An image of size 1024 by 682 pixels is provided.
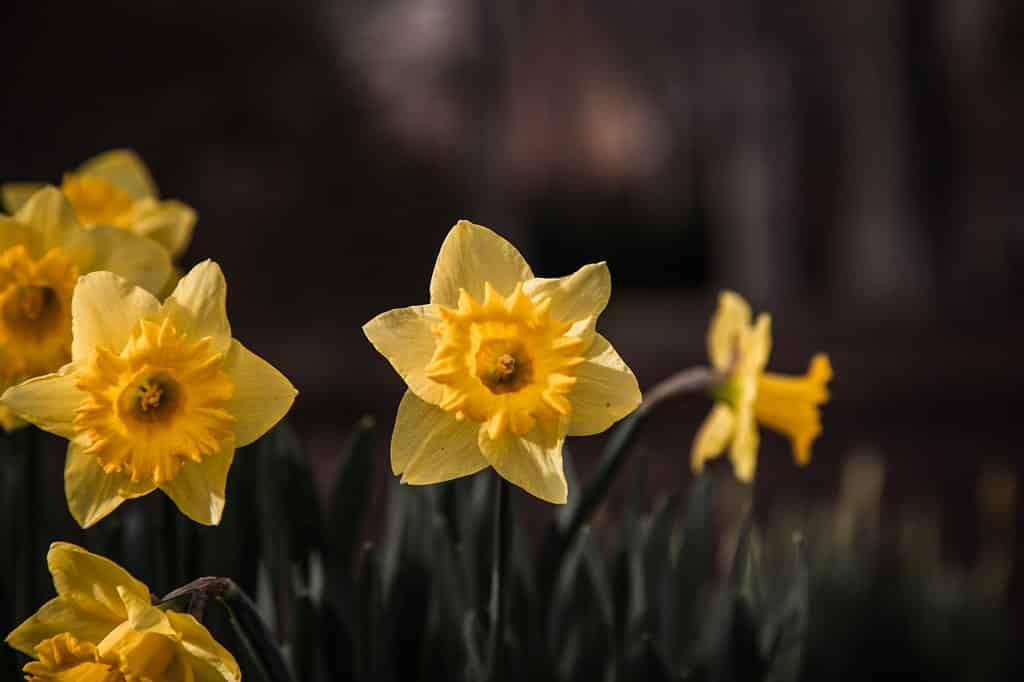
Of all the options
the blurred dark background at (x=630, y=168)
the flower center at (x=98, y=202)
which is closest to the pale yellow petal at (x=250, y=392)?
the flower center at (x=98, y=202)

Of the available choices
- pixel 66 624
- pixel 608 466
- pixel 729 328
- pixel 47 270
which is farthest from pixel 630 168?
pixel 66 624

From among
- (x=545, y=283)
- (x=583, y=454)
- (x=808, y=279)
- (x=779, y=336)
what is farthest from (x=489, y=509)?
(x=808, y=279)

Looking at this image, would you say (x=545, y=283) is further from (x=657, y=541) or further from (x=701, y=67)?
(x=701, y=67)

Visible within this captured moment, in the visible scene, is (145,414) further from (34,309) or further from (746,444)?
(746,444)

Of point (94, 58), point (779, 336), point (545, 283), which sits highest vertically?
point (94, 58)

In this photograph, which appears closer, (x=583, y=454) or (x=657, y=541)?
(x=657, y=541)
